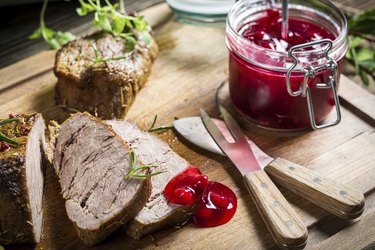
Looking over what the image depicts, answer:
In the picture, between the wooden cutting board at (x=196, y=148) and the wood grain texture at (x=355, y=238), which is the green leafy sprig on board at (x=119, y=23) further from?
the wood grain texture at (x=355, y=238)

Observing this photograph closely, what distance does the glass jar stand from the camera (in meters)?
3.54

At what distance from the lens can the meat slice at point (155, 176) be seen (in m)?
3.20

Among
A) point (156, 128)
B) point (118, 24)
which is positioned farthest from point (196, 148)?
point (118, 24)

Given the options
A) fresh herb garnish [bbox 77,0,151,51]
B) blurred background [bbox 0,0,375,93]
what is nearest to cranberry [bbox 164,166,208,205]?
fresh herb garnish [bbox 77,0,151,51]

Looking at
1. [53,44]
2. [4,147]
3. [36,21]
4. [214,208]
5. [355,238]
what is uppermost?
[4,147]

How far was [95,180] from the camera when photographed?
10.7 feet

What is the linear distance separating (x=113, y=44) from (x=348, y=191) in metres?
1.99

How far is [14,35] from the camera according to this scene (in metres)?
5.21

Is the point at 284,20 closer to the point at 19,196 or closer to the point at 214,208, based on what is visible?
the point at 214,208

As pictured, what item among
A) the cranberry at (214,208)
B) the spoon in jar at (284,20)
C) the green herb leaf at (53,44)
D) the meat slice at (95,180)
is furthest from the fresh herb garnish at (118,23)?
the cranberry at (214,208)

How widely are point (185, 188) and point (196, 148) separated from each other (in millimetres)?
624

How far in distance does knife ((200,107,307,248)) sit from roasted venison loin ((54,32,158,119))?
57cm

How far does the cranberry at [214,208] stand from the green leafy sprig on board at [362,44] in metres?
1.78

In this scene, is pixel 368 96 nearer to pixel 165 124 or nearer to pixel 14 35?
pixel 165 124
